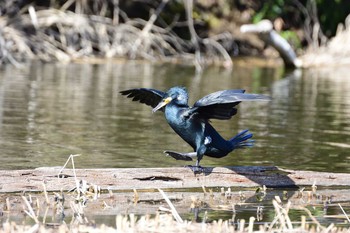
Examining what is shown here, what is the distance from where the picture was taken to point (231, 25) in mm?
26141

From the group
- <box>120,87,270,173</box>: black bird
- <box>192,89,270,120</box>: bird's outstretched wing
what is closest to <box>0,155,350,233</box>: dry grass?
<box>120,87,270,173</box>: black bird

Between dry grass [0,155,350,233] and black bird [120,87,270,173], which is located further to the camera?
black bird [120,87,270,173]

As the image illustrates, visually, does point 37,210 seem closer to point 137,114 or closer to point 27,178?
point 27,178

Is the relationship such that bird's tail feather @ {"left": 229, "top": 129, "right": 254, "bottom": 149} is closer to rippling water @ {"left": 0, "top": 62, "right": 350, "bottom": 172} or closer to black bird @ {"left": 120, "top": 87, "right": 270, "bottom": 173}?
black bird @ {"left": 120, "top": 87, "right": 270, "bottom": 173}

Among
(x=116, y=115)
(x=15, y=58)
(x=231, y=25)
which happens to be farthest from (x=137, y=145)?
(x=231, y=25)

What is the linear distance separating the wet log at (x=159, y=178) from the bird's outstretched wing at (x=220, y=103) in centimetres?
55

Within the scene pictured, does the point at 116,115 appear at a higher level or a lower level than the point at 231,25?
lower

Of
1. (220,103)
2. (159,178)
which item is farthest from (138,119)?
(220,103)

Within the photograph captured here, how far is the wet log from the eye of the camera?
277 inches

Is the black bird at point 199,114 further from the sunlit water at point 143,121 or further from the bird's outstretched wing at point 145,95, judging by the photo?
the sunlit water at point 143,121

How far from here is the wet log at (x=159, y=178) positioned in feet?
23.1

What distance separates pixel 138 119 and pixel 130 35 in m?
9.58

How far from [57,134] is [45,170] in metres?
4.15

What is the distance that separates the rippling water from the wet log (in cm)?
160
